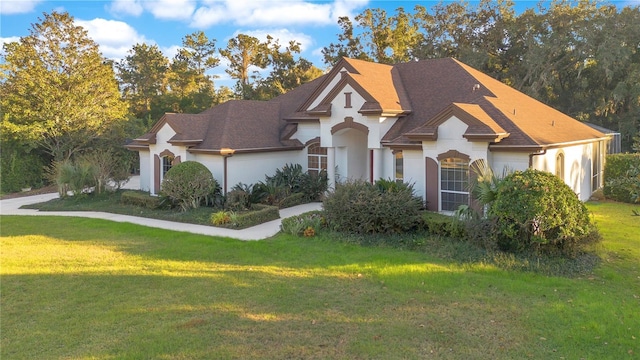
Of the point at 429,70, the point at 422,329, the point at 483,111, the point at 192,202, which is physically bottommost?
the point at 422,329

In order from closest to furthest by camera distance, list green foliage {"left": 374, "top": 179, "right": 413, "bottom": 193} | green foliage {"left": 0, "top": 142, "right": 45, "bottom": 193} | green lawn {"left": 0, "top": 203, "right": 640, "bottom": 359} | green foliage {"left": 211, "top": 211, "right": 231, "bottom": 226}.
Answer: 1. green lawn {"left": 0, "top": 203, "right": 640, "bottom": 359}
2. green foliage {"left": 374, "top": 179, "right": 413, "bottom": 193}
3. green foliage {"left": 211, "top": 211, "right": 231, "bottom": 226}
4. green foliage {"left": 0, "top": 142, "right": 45, "bottom": 193}

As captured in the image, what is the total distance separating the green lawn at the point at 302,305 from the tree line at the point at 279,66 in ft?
59.3

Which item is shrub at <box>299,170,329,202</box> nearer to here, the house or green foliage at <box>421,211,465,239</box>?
the house

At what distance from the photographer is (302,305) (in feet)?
25.5

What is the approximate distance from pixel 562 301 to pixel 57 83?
28.5 meters

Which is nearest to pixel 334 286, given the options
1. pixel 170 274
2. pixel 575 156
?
pixel 170 274

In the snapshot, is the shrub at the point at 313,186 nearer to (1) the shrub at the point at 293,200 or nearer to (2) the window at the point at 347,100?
(1) the shrub at the point at 293,200

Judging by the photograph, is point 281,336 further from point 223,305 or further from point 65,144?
point 65,144

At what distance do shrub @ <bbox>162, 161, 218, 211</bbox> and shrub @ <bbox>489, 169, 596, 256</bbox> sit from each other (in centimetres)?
1142

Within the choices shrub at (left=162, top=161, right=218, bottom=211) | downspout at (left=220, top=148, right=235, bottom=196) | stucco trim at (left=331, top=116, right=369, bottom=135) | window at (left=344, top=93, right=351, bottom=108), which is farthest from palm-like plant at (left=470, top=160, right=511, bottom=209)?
shrub at (left=162, top=161, right=218, bottom=211)

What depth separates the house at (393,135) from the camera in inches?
588

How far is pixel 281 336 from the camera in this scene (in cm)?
651

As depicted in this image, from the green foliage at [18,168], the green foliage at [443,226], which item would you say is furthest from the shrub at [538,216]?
the green foliage at [18,168]

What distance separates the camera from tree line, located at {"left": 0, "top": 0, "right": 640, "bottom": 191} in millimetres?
26219
